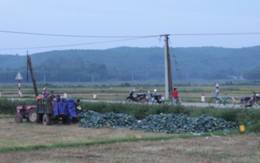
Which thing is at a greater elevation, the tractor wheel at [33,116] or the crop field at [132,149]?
the tractor wheel at [33,116]

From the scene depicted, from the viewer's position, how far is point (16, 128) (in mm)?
27094

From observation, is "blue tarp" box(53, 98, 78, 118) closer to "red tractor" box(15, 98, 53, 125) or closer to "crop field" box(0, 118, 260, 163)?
"red tractor" box(15, 98, 53, 125)

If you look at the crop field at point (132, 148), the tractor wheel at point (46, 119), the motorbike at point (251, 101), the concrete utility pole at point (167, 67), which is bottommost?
the crop field at point (132, 148)

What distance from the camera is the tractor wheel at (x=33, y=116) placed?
30570 mm

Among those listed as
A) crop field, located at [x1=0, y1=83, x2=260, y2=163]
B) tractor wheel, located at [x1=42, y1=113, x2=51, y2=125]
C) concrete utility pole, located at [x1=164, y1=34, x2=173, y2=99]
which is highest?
concrete utility pole, located at [x1=164, y1=34, x2=173, y2=99]

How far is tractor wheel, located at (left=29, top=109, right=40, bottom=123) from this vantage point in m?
30.6

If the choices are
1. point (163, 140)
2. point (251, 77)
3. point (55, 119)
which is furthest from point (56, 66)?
point (163, 140)

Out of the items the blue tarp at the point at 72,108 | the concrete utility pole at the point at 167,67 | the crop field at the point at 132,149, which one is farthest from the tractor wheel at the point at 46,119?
the concrete utility pole at the point at 167,67

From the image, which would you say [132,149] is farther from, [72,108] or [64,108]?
[72,108]

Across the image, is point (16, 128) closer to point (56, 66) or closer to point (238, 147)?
point (238, 147)

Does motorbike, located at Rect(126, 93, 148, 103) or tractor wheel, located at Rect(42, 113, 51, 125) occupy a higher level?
motorbike, located at Rect(126, 93, 148, 103)

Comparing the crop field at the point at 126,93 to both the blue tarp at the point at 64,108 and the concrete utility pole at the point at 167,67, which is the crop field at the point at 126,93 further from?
the blue tarp at the point at 64,108

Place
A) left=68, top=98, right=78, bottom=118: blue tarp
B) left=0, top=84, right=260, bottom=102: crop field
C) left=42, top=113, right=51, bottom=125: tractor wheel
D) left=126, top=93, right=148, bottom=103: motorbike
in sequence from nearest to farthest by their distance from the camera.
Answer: left=68, top=98, right=78, bottom=118: blue tarp
left=42, top=113, right=51, bottom=125: tractor wheel
left=126, top=93, right=148, bottom=103: motorbike
left=0, top=84, right=260, bottom=102: crop field

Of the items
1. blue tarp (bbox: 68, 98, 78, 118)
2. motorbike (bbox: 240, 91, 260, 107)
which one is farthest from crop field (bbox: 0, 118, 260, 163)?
motorbike (bbox: 240, 91, 260, 107)
